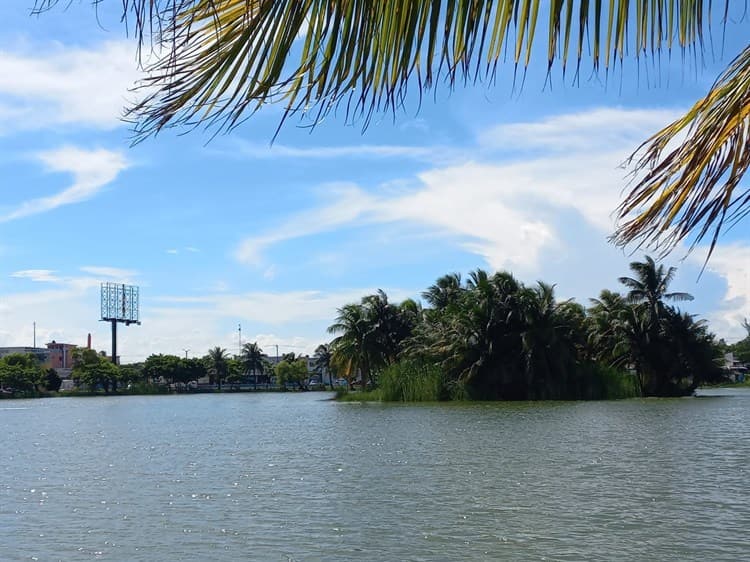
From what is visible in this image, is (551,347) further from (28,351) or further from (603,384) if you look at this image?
(28,351)

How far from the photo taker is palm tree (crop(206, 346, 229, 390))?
123 metres

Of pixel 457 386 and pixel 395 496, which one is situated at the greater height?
pixel 457 386

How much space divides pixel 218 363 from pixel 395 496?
112 meters

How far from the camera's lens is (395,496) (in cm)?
1353

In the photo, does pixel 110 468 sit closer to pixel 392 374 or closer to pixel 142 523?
pixel 142 523

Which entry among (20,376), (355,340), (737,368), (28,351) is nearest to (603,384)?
(355,340)

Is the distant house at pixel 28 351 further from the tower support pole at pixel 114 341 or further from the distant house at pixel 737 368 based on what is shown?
the distant house at pixel 737 368

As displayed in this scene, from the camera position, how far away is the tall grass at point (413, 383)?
155 feet

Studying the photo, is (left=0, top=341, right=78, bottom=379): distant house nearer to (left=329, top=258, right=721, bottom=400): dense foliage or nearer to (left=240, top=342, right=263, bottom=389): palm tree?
(left=240, top=342, right=263, bottom=389): palm tree

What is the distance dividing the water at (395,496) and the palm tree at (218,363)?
323 feet

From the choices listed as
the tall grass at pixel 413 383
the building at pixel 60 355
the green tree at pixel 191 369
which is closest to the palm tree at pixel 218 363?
the green tree at pixel 191 369

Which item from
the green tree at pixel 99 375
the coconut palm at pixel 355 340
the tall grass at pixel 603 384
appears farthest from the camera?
the green tree at pixel 99 375

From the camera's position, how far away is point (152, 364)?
113 metres


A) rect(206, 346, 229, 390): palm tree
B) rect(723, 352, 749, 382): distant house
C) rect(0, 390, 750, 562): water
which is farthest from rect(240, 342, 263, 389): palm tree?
rect(0, 390, 750, 562): water
